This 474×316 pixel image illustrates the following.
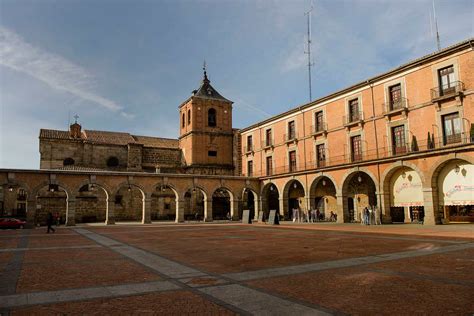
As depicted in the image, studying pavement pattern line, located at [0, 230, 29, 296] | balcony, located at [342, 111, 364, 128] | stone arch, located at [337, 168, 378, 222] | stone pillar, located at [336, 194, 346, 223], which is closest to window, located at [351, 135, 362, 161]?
balcony, located at [342, 111, 364, 128]

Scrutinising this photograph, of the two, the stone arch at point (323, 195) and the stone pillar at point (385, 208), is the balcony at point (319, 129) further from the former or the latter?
the stone pillar at point (385, 208)

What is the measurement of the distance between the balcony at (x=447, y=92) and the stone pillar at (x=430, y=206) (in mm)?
5500

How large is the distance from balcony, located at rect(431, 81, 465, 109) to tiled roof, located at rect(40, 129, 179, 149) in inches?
1288

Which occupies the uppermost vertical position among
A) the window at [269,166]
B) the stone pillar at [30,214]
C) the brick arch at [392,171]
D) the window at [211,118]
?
the window at [211,118]

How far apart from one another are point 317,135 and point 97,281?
1060 inches

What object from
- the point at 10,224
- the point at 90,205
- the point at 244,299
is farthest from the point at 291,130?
the point at 244,299

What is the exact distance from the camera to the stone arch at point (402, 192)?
23091 mm

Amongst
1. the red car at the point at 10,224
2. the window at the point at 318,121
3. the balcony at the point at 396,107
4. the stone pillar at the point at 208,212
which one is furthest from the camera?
the stone pillar at the point at 208,212

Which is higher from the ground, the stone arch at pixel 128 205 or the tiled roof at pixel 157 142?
the tiled roof at pixel 157 142

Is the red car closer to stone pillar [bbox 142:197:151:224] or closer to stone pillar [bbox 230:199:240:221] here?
stone pillar [bbox 142:197:151:224]

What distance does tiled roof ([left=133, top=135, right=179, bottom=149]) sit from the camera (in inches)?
1848

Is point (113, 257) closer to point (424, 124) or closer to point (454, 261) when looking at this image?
point (454, 261)

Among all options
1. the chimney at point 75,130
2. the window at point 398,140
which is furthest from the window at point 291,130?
the chimney at point 75,130

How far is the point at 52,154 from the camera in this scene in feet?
130
